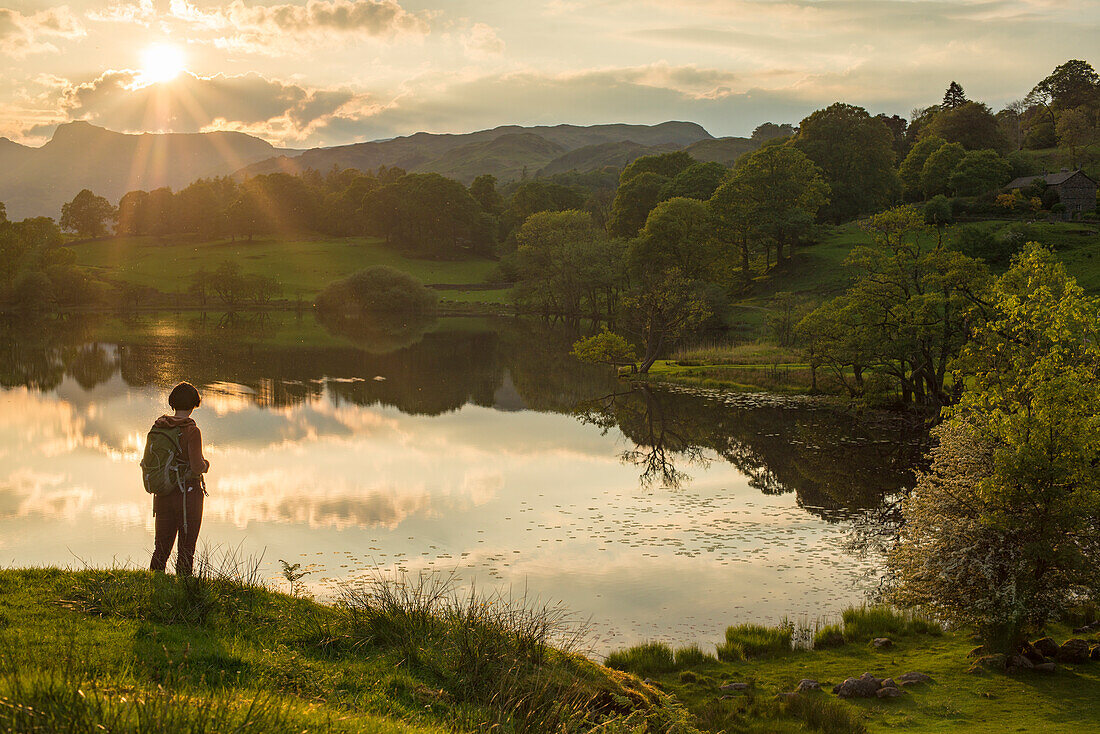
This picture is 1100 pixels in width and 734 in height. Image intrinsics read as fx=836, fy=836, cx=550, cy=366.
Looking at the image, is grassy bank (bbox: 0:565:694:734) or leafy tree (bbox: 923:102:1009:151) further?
leafy tree (bbox: 923:102:1009:151)

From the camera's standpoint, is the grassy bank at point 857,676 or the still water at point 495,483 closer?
the grassy bank at point 857,676

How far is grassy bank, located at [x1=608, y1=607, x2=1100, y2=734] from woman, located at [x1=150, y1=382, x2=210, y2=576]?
23.2 ft

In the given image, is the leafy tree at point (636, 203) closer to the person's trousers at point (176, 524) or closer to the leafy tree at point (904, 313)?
the leafy tree at point (904, 313)

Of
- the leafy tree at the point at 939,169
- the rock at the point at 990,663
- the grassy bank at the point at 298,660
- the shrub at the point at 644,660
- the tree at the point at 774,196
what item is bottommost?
the shrub at the point at 644,660

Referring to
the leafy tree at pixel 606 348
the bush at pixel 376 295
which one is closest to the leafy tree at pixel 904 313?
the leafy tree at pixel 606 348

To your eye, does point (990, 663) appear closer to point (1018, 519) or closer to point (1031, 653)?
point (1031, 653)

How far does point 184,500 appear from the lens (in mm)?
12344

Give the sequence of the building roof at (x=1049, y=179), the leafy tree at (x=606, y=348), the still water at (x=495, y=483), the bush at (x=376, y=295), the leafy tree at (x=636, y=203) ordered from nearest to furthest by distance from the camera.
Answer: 1. the still water at (x=495, y=483)
2. the leafy tree at (x=606, y=348)
3. the building roof at (x=1049, y=179)
4. the leafy tree at (x=636, y=203)
5. the bush at (x=376, y=295)

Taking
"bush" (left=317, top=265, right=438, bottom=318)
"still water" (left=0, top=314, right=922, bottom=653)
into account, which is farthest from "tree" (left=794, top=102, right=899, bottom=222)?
"still water" (left=0, top=314, right=922, bottom=653)

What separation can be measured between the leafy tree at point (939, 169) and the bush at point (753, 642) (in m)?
101

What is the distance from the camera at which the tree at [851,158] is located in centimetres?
10206

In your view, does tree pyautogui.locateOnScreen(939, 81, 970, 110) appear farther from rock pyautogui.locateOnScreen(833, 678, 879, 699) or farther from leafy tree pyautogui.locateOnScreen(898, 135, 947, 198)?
rock pyautogui.locateOnScreen(833, 678, 879, 699)

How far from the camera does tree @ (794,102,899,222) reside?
102062 mm

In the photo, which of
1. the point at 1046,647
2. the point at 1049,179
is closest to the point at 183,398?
the point at 1046,647
